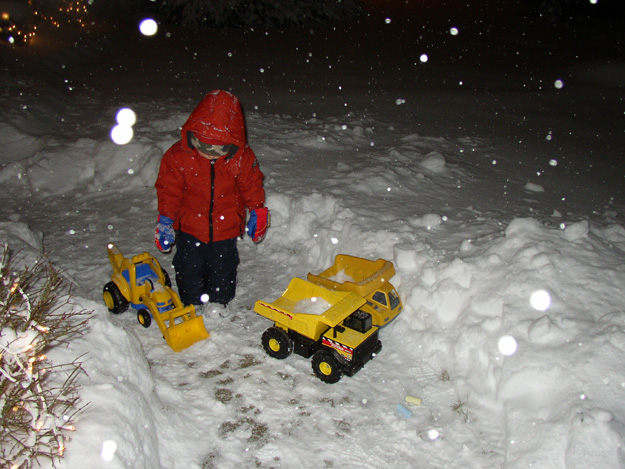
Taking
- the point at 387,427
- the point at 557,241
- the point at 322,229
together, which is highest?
the point at 557,241

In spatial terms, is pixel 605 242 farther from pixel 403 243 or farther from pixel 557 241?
pixel 403 243

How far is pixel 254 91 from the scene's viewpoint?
34.5ft

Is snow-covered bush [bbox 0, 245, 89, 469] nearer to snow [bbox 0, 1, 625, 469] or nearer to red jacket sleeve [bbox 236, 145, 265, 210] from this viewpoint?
snow [bbox 0, 1, 625, 469]

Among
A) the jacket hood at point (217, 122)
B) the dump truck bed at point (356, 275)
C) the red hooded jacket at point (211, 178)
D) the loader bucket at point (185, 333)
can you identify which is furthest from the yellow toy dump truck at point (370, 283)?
the jacket hood at point (217, 122)

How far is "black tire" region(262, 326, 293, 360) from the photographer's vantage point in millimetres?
4062

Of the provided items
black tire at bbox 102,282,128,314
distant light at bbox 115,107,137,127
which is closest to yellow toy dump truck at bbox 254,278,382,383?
black tire at bbox 102,282,128,314

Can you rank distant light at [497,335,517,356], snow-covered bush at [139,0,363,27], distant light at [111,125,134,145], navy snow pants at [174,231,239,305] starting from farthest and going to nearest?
snow-covered bush at [139,0,363,27]
distant light at [111,125,134,145]
navy snow pants at [174,231,239,305]
distant light at [497,335,517,356]

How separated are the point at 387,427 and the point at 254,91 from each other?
847 centimetres

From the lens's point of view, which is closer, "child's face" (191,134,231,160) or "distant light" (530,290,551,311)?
"distant light" (530,290,551,311)

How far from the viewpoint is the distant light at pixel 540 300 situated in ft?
12.7

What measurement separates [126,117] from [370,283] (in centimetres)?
600

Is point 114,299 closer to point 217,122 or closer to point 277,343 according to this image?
point 277,343

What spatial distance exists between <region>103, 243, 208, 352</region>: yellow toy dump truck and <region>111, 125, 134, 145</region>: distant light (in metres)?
2.88

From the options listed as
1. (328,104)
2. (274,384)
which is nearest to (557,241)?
(274,384)
